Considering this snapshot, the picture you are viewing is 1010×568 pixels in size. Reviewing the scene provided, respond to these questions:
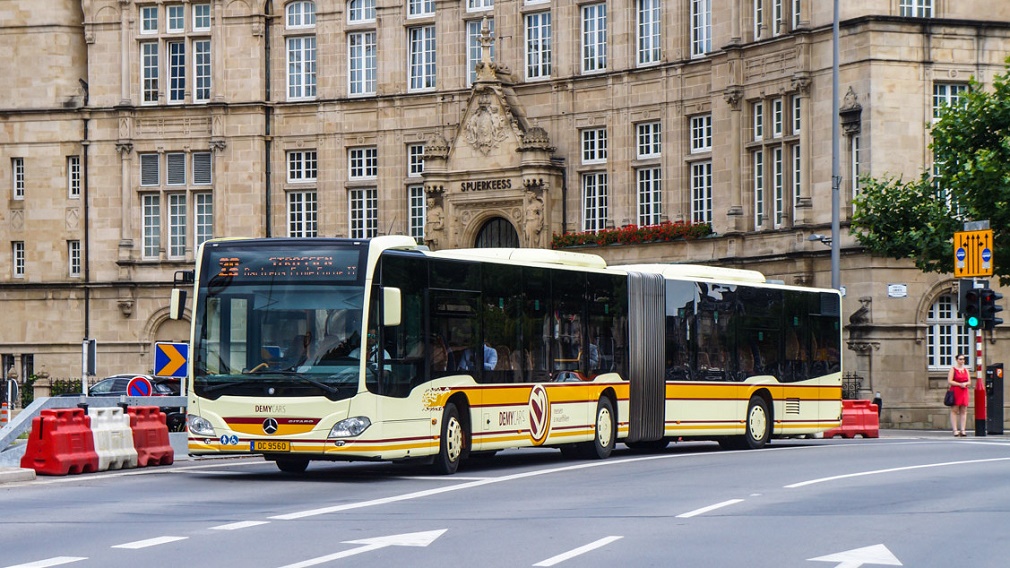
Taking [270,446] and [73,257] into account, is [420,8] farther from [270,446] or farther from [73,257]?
[270,446]

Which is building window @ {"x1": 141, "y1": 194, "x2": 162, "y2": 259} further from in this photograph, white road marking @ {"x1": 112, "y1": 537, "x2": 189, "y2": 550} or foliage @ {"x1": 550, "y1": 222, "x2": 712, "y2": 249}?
white road marking @ {"x1": 112, "y1": 537, "x2": 189, "y2": 550}

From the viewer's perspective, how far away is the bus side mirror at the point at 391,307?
2083 centimetres

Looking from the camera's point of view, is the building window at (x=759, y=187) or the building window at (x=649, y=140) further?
the building window at (x=649, y=140)

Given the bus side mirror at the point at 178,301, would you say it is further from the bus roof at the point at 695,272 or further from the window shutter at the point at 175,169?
the window shutter at the point at 175,169

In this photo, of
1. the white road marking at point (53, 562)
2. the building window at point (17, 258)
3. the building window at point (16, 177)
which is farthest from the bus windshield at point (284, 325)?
the building window at point (16, 177)

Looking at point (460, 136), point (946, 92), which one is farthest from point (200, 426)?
point (460, 136)

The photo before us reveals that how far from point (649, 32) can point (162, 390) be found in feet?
55.9

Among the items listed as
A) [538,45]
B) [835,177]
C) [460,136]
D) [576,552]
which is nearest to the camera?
[576,552]

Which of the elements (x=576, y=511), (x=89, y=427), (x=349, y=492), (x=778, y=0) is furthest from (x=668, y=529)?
(x=778, y=0)

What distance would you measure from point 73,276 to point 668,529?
148ft

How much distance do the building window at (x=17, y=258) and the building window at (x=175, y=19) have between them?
28.9ft

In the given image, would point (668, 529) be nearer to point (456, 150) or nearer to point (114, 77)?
point (456, 150)

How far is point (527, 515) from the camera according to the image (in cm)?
1634

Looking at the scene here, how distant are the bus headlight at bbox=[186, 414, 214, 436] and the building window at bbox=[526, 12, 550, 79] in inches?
1254
